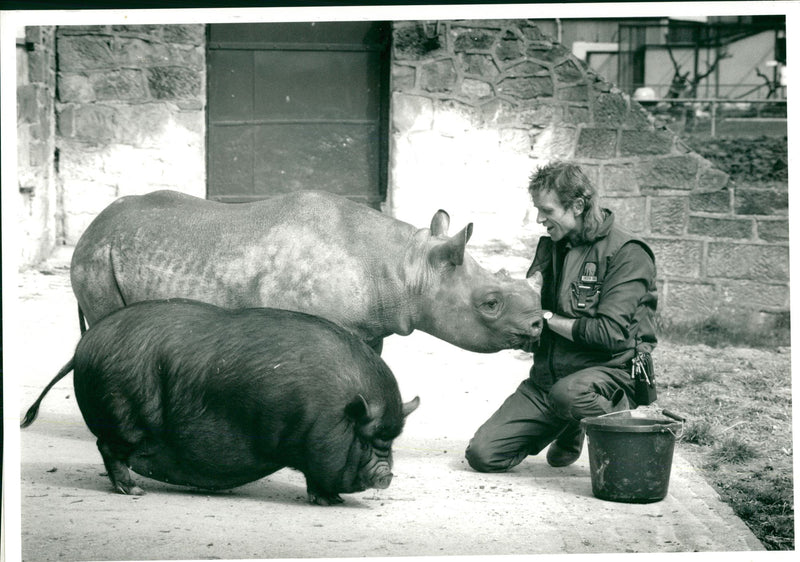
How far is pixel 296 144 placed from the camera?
661 centimetres

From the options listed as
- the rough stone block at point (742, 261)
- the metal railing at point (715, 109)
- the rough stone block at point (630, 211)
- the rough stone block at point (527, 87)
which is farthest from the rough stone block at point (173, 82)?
the metal railing at point (715, 109)

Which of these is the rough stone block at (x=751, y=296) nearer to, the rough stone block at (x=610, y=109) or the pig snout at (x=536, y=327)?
the rough stone block at (x=610, y=109)

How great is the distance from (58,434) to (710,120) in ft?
31.9

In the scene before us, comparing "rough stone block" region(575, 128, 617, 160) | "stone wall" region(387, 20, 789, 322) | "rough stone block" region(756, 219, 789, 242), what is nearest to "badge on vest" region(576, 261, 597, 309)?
"stone wall" region(387, 20, 789, 322)

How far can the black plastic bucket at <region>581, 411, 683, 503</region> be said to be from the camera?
5.00 m

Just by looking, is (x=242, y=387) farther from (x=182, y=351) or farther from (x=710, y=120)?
(x=710, y=120)

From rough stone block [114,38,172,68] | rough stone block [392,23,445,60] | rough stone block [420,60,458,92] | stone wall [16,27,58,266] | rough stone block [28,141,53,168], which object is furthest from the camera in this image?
rough stone block [420,60,458,92]

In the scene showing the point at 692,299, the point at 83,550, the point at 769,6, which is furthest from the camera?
the point at 692,299

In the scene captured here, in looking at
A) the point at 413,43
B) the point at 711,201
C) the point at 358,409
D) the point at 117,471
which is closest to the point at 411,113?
the point at 413,43

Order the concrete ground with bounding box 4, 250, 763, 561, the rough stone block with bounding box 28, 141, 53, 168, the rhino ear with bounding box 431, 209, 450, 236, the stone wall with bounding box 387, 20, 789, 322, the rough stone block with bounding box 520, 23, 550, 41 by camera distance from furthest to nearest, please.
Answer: the rough stone block with bounding box 520, 23, 550, 41
the stone wall with bounding box 387, 20, 789, 322
the rough stone block with bounding box 28, 141, 53, 168
the rhino ear with bounding box 431, 209, 450, 236
the concrete ground with bounding box 4, 250, 763, 561

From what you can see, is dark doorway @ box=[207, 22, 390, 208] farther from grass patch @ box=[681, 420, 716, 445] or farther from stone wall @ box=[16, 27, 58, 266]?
grass patch @ box=[681, 420, 716, 445]

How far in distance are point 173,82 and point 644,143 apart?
3.41 metres

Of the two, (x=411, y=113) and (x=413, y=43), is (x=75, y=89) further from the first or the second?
(x=413, y=43)

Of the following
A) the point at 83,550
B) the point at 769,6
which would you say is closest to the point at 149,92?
the point at 83,550
